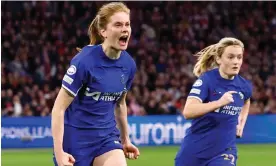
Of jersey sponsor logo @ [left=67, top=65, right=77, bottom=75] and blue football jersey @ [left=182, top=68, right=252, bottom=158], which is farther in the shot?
blue football jersey @ [left=182, top=68, right=252, bottom=158]

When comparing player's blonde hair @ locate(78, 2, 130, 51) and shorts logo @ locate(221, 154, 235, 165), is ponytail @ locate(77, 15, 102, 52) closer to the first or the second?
player's blonde hair @ locate(78, 2, 130, 51)

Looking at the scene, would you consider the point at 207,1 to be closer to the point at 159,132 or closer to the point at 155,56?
the point at 155,56

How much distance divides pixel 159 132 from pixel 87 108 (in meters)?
14.2

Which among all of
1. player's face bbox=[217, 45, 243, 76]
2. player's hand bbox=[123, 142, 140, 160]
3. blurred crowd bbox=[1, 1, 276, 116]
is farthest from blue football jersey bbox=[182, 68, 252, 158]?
blurred crowd bbox=[1, 1, 276, 116]

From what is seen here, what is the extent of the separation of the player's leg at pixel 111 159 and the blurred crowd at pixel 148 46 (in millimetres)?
14955

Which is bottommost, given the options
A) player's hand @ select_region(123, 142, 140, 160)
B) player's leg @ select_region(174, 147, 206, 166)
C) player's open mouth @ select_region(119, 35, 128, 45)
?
player's leg @ select_region(174, 147, 206, 166)

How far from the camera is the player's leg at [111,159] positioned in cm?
643

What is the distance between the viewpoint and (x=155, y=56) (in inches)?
1027

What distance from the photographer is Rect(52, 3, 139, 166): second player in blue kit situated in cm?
644

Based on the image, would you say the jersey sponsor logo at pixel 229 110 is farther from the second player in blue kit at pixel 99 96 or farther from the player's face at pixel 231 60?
the second player in blue kit at pixel 99 96

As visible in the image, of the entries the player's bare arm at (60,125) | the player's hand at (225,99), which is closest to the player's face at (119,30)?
the player's bare arm at (60,125)

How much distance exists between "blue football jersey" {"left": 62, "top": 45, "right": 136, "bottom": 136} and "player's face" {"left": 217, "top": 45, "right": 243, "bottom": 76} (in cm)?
123

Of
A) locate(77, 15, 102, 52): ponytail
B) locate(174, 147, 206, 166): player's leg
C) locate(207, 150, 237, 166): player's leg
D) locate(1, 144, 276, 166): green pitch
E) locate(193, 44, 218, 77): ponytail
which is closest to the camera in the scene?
locate(77, 15, 102, 52): ponytail

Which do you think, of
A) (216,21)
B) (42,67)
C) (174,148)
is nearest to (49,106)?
(42,67)
